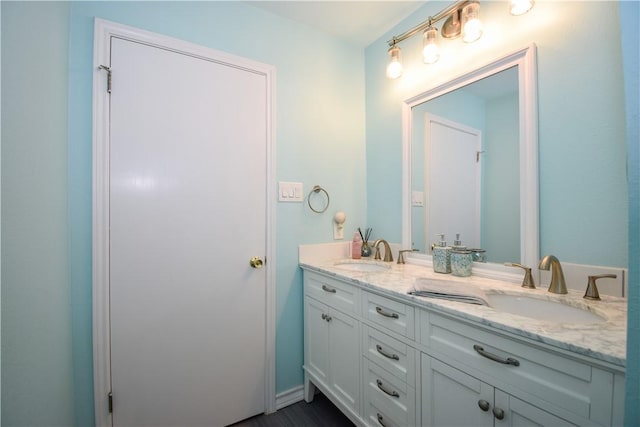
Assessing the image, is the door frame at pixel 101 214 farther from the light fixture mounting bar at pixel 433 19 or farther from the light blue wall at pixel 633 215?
the light blue wall at pixel 633 215

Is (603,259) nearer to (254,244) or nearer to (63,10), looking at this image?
(254,244)

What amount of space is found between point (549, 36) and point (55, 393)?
2.35 m

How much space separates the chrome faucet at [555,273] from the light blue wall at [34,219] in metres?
1.66

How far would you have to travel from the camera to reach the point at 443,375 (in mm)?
970

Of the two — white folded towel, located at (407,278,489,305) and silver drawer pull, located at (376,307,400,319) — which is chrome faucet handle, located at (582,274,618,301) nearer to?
white folded towel, located at (407,278,489,305)

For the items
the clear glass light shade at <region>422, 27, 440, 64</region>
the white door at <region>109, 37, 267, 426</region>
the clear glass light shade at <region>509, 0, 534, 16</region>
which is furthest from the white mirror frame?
the white door at <region>109, 37, 267, 426</region>

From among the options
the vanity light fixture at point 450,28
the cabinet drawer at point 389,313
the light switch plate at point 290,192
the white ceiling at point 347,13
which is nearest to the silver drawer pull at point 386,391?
the cabinet drawer at point 389,313

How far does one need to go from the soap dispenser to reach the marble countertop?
0.04 m

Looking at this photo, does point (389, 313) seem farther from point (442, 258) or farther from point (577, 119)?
point (577, 119)

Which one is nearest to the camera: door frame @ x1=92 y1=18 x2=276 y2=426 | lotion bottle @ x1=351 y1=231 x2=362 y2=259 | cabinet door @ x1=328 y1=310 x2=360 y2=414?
door frame @ x1=92 y1=18 x2=276 y2=426

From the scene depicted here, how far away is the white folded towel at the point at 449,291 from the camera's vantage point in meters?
0.96

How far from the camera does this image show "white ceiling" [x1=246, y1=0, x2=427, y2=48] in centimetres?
167

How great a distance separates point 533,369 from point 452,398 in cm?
32

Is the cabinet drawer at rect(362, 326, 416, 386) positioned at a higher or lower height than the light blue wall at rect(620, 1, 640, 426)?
lower
